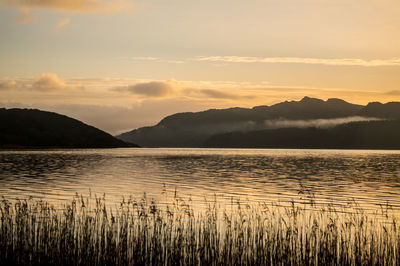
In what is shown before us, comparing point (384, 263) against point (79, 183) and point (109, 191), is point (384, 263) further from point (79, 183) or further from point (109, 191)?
point (79, 183)

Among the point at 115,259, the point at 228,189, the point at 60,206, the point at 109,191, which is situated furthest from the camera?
the point at 228,189

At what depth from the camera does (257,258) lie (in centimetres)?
1728

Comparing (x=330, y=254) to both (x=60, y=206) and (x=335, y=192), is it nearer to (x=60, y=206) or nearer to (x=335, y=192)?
(x=60, y=206)

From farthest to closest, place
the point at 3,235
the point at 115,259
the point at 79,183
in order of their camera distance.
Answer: the point at 79,183
the point at 3,235
the point at 115,259

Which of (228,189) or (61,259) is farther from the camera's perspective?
(228,189)

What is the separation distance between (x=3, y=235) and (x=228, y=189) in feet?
118

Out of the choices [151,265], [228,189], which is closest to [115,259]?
[151,265]

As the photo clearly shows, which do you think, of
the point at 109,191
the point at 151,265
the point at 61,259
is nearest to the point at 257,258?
the point at 151,265

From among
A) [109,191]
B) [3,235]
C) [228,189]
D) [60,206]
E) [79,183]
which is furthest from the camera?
[79,183]

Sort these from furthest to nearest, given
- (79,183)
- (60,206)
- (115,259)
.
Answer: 1. (79,183)
2. (60,206)
3. (115,259)

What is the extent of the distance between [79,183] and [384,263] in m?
45.2

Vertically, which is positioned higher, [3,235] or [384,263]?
[3,235]

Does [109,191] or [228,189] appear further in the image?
[228,189]

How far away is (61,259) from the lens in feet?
55.9
